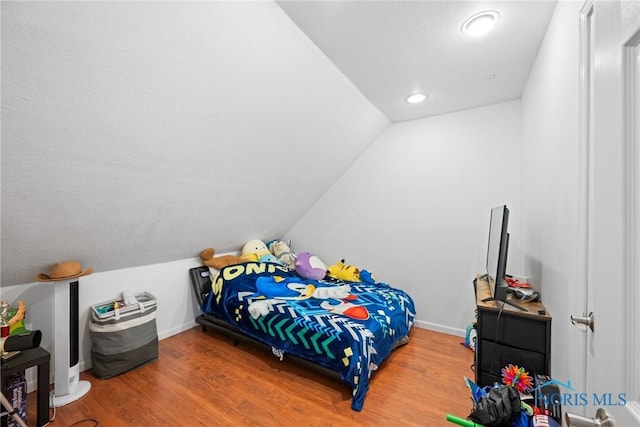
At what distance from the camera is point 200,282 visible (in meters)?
3.17

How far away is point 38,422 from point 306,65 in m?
2.93

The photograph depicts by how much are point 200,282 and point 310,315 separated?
1581 mm

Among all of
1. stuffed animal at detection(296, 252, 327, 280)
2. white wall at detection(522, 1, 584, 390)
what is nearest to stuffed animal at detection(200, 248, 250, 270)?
stuffed animal at detection(296, 252, 327, 280)

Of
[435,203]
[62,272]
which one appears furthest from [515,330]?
[62,272]

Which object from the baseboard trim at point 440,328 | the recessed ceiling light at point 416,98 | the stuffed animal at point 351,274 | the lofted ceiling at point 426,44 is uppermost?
the lofted ceiling at point 426,44

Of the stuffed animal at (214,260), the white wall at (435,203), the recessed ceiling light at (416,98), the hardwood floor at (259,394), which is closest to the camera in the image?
the hardwood floor at (259,394)

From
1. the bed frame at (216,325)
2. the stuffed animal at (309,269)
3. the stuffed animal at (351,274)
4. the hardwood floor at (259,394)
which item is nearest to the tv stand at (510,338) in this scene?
the hardwood floor at (259,394)

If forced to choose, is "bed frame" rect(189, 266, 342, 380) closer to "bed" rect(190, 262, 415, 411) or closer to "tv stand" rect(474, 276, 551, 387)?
"bed" rect(190, 262, 415, 411)

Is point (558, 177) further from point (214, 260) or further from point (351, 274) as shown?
point (214, 260)

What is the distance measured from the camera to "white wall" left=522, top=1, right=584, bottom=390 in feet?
4.00

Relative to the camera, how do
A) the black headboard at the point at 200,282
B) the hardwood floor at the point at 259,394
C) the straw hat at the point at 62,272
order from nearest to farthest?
the hardwood floor at the point at 259,394, the straw hat at the point at 62,272, the black headboard at the point at 200,282

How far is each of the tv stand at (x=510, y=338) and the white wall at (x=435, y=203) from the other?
1244 millimetres

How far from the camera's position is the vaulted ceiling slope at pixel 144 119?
1243 millimetres

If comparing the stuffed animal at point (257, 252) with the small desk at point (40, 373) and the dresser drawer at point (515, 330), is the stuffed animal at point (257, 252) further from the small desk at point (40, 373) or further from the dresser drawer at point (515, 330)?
the dresser drawer at point (515, 330)
